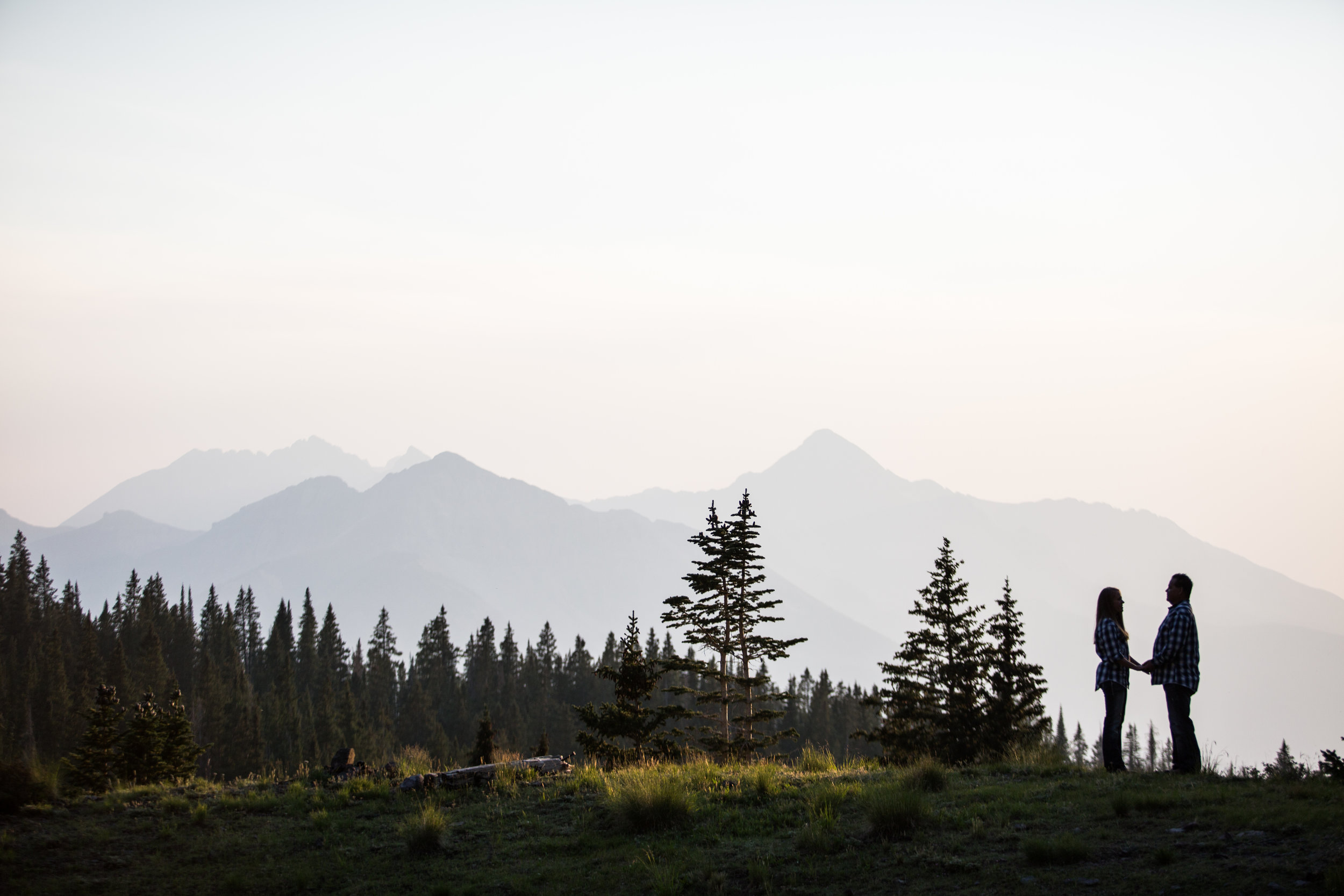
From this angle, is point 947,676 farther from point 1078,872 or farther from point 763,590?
point 1078,872

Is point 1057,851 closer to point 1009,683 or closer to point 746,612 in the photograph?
point 746,612

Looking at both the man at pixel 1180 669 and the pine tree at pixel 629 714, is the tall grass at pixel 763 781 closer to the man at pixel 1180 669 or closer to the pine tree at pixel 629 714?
the man at pixel 1180 669

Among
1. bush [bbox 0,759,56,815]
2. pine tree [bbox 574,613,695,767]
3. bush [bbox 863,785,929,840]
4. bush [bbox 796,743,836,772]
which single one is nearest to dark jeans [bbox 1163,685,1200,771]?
bush [bbox 863,785,929,840]

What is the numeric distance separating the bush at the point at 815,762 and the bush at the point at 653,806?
4.12m

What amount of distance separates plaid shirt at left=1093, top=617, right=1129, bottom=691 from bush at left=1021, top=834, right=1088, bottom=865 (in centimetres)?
430

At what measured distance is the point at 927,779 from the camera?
1331 cm

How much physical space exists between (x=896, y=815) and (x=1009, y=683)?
1045 inches

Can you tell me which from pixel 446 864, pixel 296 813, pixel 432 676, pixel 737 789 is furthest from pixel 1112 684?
pixel 432 676

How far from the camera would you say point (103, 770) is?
89.7 feet

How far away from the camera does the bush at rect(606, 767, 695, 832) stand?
12.3 metres

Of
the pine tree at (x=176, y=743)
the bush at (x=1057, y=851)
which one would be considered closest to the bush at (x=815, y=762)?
the bush at (x=1057, y=851)

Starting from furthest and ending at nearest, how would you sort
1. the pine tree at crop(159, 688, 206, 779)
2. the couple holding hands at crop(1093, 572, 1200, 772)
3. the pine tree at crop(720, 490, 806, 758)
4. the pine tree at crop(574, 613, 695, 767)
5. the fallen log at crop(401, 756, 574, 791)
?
1. the pine tree at crop(720, 490, 806, 758)
2. the pine tree at crop(159, 688, 206, 779)
3. the pine tree at crop(574, 613, 695, 767)
4. the fallen log at crop(401, 756, 574, 791)
5. the couple holding hands at crop(1093, 572, 1200, 772)

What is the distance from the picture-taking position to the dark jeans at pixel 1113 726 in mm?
12836

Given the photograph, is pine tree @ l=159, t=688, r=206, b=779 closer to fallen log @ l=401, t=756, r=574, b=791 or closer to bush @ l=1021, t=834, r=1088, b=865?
fallen log @ l=401, t=756, r=574, b=791
